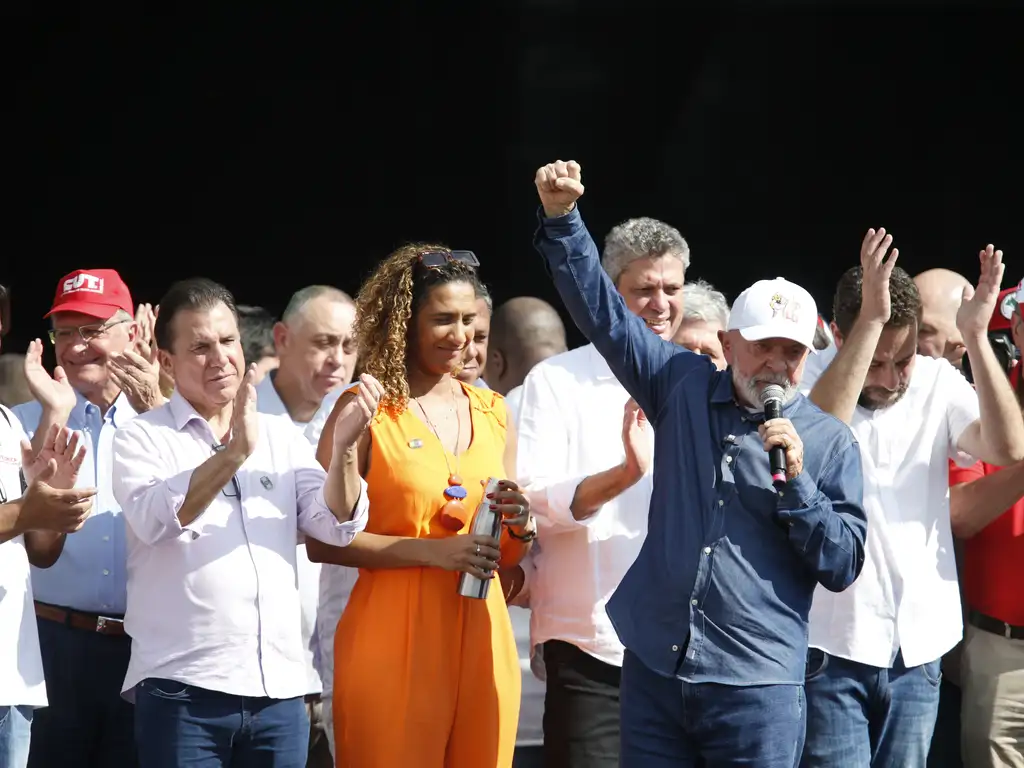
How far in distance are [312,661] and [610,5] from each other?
3964mm

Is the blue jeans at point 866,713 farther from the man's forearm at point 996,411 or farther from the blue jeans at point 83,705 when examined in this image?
the blue jeans at point 83,705

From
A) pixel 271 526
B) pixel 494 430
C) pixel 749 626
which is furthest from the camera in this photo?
pixel 494 430

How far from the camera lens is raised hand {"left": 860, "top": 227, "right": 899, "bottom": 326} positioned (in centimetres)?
392

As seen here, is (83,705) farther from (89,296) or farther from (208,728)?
(89,296)

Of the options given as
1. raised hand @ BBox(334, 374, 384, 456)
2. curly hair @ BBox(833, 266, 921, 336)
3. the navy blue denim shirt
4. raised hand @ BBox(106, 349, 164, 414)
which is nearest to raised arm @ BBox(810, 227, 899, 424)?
curly hair @ BBox(833, 266, 921, 336)

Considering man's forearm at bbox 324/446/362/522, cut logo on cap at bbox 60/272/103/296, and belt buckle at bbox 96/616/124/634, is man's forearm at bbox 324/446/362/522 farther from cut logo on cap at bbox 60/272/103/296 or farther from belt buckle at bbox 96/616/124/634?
cut logo on cap at bbox 60/272/103/296

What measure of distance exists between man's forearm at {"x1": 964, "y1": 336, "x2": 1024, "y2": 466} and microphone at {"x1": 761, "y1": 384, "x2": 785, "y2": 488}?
3.00 feet

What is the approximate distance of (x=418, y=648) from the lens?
3.63 meters

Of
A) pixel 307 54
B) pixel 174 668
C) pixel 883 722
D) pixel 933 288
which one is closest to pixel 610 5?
pixel 307 54

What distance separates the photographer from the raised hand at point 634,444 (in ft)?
12.3

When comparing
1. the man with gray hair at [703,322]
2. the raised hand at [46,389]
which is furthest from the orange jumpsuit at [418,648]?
the man with gray hair at [703,322]

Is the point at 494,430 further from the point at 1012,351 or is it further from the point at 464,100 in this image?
the point at 464,100

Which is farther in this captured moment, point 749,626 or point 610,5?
point 610,5

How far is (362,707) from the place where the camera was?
3602mm
